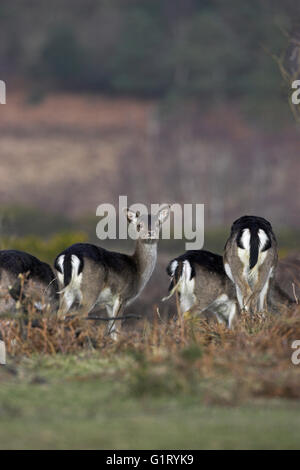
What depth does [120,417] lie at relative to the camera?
18.5 feet

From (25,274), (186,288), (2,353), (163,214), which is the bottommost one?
(2,353)

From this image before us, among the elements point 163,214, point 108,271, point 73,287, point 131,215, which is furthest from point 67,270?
point 163,214

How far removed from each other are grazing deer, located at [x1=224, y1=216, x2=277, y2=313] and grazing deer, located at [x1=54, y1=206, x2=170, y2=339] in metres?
1.10

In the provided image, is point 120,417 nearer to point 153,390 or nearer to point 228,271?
point 153,390

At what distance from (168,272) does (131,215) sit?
3.02 feet

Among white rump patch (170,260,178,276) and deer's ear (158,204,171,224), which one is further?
deer's ear (158,204,171,224)

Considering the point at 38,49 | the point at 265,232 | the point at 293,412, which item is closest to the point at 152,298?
the point at 265,232

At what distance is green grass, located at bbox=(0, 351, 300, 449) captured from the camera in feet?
17.0

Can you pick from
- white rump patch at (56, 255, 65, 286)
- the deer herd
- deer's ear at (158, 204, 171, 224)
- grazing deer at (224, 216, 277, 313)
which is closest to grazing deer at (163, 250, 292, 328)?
the deer herd

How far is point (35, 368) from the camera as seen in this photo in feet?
23.3

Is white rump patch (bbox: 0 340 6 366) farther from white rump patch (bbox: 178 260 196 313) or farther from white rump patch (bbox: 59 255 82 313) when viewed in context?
white rump patch (bbox: 178 260 196 313)

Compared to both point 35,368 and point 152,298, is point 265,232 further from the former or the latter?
point 152,298

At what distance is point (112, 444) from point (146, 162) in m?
55.9

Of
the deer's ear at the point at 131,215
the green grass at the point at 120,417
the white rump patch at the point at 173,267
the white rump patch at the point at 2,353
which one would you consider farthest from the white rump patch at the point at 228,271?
the green grass at the point at 120,417
